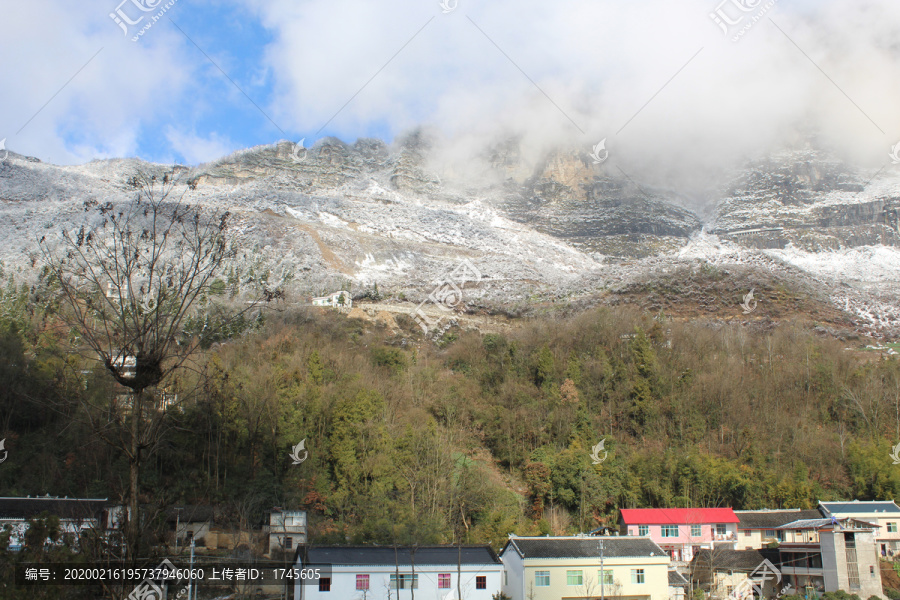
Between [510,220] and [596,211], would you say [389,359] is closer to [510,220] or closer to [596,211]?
[510,220]

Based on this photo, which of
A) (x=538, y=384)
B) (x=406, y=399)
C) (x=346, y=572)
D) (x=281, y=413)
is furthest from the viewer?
(x=538, y=384)

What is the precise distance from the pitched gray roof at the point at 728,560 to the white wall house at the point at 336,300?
40492 mm

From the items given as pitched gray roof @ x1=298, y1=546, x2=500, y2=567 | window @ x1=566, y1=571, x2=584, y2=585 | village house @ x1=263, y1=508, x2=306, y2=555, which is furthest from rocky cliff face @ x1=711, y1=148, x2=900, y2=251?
village house @ x1=263, y1=508, x2=306, y2=555

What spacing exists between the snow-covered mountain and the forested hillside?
77.4 ft

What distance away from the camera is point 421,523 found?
22453 mm

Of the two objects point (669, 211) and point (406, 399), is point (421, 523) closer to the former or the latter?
point (406, 399)

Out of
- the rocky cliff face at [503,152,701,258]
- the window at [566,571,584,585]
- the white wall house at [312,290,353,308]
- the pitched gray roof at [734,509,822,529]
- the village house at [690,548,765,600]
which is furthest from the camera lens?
the rocky cliff face at [503,152,701,258]

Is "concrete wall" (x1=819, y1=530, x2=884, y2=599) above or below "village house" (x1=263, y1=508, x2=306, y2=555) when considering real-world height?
below

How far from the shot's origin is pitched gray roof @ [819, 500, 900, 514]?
26469 millimetres

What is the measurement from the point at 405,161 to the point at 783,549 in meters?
113

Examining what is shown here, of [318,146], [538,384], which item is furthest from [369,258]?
[318,146]

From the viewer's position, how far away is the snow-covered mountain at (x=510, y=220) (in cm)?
7275

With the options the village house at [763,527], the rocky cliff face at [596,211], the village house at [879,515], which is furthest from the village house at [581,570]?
the rocky cliff face at [596,211]

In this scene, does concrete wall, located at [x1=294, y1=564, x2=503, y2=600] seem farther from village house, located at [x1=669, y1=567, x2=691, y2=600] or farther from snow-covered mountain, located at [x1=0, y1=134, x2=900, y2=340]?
snow-covered mountain, located at [x1=0, y1=134, x2=900, y2=340]
